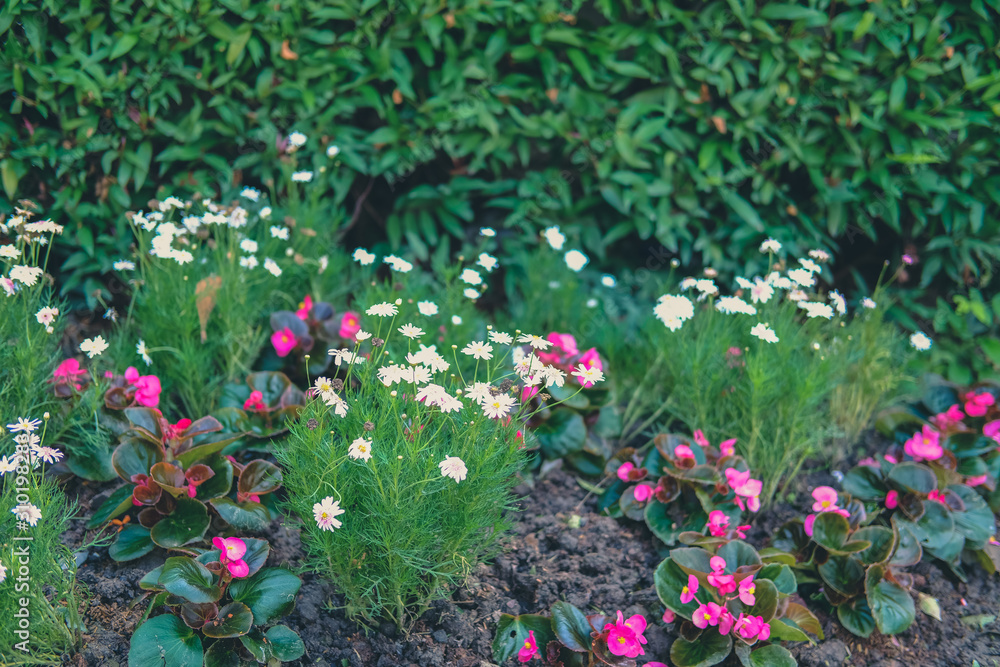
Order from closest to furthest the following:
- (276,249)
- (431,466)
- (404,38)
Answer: (431,466) → (276,249) → (404,38)

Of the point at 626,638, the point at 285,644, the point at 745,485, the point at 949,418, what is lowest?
the point at 949,418

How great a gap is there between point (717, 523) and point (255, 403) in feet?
5.02

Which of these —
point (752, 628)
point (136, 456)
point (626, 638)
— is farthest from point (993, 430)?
point (136, 456)

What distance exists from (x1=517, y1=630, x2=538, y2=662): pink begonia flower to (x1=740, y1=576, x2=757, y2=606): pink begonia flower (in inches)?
23.1

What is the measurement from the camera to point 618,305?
3.74 m

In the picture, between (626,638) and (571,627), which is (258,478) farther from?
(626,638)

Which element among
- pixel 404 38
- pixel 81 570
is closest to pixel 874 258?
pixel 404 38

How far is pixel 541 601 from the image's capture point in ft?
7.28

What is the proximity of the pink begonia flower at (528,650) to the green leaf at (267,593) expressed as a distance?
0.61 metres

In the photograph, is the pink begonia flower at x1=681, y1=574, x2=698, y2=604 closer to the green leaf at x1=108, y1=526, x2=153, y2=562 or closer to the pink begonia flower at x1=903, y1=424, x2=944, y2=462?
the pink begonia flower at x1=903, y1=424, x2=944, y2=462

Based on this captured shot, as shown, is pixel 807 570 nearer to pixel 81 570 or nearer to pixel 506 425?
pixel 506 425

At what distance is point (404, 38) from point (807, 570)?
8.94ft

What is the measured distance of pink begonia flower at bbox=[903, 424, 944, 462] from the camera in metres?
2.83

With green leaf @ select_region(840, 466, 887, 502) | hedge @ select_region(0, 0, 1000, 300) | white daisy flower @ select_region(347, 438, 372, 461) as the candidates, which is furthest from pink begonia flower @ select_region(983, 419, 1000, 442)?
white daisy flower @ select_region(347, 438, 372, 461)
